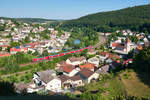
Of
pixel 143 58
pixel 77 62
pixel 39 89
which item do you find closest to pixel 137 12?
pixel 77 62

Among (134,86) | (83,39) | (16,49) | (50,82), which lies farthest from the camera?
(83,39)

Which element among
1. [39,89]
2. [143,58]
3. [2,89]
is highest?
[143,58]

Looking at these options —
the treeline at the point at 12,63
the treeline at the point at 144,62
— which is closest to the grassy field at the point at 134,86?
the treeline at the point at 144,62

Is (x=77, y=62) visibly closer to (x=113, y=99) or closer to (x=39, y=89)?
(x=39, y=89)

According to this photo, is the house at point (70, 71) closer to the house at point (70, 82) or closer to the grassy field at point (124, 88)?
the house at point (70, 82)

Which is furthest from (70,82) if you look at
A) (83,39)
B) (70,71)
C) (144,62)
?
(83,39)

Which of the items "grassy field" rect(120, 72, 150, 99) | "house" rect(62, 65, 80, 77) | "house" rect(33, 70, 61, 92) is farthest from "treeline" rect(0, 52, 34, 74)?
"grassy field" rect(120, 72, 150, 99)

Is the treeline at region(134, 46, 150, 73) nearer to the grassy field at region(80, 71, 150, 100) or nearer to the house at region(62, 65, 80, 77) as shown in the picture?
the grassy field at region(80, 71, 150, 100)

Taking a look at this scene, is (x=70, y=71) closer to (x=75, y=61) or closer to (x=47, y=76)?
(x=47, y=76)
